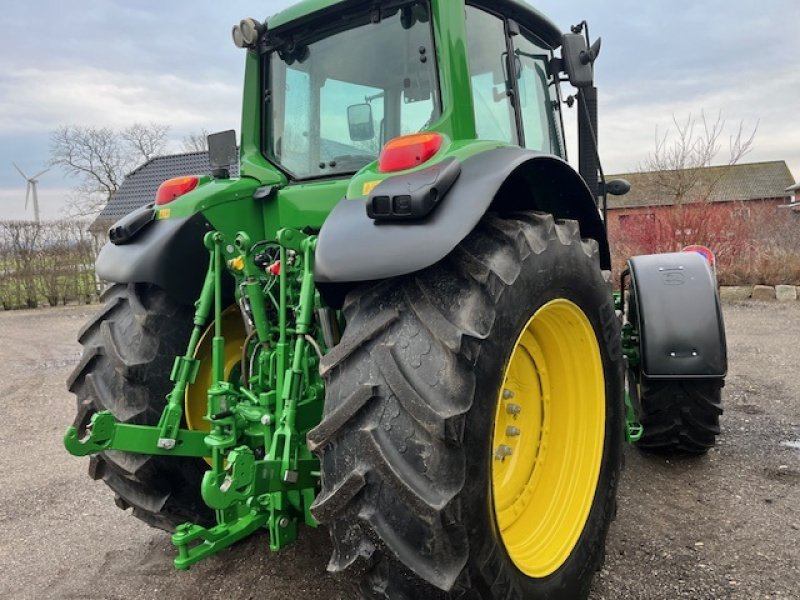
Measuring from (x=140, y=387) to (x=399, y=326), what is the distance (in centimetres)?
124

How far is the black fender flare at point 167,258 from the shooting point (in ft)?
7.53

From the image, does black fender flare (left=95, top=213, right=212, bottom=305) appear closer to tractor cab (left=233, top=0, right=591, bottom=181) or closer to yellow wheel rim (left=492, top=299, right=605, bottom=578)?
tractor cab (left=233, top=0, right=591, bottom=181)

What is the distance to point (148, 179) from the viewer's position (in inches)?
753

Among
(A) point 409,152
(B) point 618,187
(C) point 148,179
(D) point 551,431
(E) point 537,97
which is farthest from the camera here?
(C) point 148,179

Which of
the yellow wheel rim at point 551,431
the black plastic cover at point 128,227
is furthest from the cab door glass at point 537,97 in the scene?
the black plastic cover at point 128,227

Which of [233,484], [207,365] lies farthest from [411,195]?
[207,365]

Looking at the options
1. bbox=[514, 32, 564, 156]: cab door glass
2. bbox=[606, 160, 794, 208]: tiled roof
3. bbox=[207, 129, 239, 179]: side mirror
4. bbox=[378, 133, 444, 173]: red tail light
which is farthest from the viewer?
bbox=[606, 160, 794, 208]: tiled roof

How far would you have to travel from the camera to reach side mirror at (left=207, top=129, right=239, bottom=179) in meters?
2.66

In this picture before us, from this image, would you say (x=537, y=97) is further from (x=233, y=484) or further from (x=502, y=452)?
(x=233, y=484)

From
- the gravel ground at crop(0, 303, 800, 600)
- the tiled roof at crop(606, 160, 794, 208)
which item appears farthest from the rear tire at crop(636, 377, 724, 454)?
the tiled roof at crop(606, 160, 794, 208)

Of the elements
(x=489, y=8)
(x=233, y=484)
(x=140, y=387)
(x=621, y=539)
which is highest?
(x=489, y=8)

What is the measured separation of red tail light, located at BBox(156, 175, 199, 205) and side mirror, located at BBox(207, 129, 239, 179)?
156 millimetres

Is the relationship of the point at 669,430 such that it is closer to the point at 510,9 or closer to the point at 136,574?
the point at 510,9

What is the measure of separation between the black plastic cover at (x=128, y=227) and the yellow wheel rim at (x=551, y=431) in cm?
154
